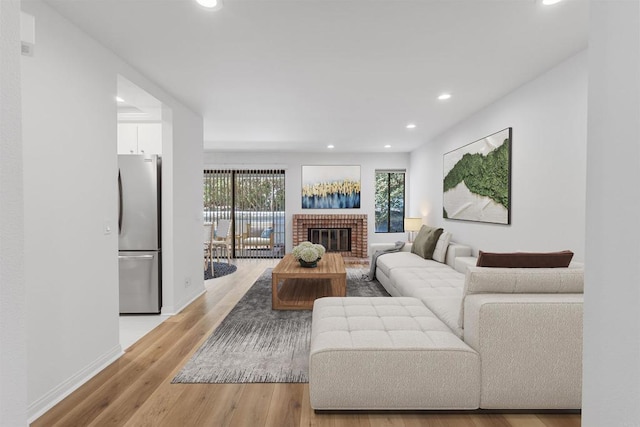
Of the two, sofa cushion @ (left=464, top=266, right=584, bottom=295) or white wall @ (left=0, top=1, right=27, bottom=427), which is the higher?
white wall @ (left=0, top=1, right=27, bottom=427)

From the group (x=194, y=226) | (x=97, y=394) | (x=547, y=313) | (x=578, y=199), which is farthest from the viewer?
(x=194, y=226)

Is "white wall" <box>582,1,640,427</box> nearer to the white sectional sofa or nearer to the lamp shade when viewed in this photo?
the white sectional sofa

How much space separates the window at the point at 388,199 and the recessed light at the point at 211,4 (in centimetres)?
627

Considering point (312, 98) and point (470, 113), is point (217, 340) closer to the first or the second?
point (312, 98)

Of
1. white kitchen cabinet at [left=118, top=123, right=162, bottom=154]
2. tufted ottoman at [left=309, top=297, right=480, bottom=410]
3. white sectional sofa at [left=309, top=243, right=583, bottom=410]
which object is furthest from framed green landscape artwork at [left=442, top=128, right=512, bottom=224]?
white kitchen cabinet at [left=118, top=123, right=162, bottom=154]

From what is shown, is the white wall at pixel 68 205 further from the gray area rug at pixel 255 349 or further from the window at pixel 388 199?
the window at pixel 388 199

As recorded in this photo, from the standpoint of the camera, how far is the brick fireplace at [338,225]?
7758 millimetres

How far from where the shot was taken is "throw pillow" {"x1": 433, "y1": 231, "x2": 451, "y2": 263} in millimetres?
4574

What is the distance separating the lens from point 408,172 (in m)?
7.88

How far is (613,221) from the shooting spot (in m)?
0.70

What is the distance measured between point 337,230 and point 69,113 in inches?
246

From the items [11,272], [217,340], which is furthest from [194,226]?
[11,272]

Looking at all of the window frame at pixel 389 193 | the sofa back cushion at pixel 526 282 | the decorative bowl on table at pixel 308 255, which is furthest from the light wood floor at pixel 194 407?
the window frame at pixel 389 193

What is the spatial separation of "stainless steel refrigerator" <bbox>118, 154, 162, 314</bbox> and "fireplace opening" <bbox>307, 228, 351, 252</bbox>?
4559mm
